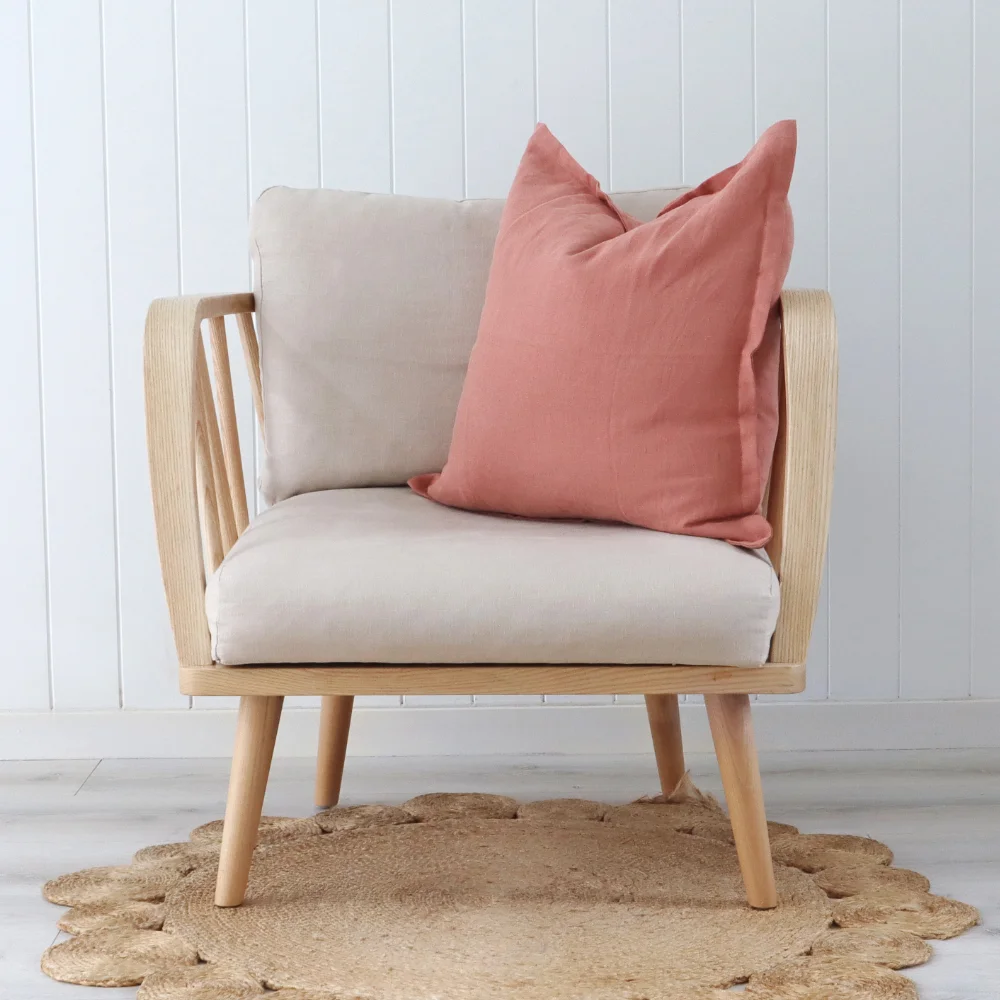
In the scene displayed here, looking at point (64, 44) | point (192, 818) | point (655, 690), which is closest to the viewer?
Result: point (655, 690)

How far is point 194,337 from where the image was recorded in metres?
1.20

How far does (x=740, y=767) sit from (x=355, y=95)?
1.17 m

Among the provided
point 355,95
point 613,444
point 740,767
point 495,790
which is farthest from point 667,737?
point 355,95

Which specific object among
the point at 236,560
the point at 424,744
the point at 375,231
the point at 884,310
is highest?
the point at 375,231

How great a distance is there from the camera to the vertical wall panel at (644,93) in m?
1.86

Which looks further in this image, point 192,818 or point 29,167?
point 29,167

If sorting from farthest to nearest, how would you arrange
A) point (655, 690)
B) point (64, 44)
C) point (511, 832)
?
point (64, 44) → point (511, 832) → point (655, 690)

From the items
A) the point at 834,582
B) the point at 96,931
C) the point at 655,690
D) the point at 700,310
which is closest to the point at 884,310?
the point at 834,582

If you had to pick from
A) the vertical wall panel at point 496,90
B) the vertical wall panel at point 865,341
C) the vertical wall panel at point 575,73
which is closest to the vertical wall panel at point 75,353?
the vertical wall panel at point 496,90

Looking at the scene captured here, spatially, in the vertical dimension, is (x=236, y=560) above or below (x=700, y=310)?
below

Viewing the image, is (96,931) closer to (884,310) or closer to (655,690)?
(655,690)

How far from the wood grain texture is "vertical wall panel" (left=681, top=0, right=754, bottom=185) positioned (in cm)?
97

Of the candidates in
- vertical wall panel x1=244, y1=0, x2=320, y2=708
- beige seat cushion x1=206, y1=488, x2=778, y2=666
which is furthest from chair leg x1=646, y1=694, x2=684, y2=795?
vertical wall panel x1=244, y1=0, x2=320, y2=708

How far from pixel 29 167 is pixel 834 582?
1.37 metres
